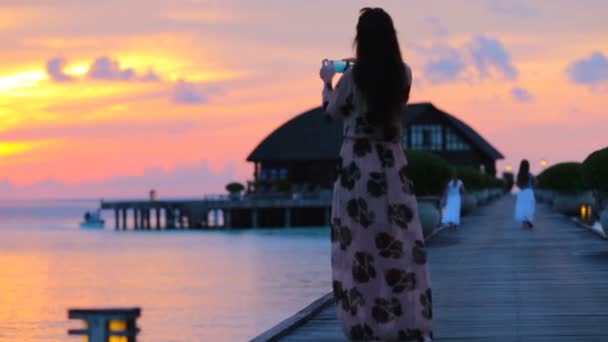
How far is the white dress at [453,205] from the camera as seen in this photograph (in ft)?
100

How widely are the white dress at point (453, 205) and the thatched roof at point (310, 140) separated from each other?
2219 inches


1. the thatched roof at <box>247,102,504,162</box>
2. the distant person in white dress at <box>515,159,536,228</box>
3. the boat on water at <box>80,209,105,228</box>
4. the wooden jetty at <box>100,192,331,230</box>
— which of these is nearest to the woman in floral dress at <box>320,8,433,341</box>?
the distant person in white dress at <box>515,159,536,228</box>

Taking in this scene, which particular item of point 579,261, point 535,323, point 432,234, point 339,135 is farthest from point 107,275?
point 339,135

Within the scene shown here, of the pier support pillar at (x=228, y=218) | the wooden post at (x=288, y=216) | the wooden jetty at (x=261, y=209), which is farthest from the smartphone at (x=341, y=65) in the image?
the pier support pillar at (x=228, y=218)

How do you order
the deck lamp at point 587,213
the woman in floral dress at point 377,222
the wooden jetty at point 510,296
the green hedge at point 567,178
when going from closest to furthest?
the woman in floral dress at point 377,222
the wooden jetty at point 510,296
the deck lamp at point 587,213
the green hedge at point 567,178

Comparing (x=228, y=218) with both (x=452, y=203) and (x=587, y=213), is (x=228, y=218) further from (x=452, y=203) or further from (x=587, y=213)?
(x=452, y=203)

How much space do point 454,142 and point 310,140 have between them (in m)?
11.0

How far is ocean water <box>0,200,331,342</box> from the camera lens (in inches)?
864

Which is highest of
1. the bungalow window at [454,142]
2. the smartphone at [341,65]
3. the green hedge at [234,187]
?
the bungalow window at [454,142]

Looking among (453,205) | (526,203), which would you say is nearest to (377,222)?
(453,205)

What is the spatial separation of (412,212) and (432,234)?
20255mm

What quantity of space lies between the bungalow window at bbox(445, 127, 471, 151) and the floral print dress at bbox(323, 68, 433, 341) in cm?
8412

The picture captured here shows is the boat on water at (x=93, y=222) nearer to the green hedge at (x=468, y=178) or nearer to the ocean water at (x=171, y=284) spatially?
the ocean water at (x=171, y=284)

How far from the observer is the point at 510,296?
13.0 metres
